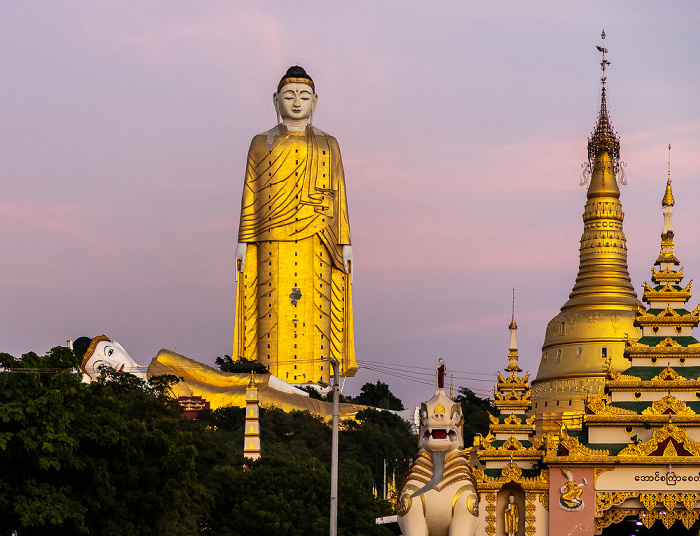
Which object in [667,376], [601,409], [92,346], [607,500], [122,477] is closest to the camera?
[607,500]

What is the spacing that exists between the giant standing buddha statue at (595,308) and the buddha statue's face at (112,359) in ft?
59.7

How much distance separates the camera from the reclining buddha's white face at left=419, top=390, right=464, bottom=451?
23766 millimetres

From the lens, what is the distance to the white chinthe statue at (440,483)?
23516 mm

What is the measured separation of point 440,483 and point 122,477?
6996 mm

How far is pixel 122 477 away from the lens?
27.9 m

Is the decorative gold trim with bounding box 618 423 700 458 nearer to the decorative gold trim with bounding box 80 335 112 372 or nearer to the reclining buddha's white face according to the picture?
the reclining buddha's white face

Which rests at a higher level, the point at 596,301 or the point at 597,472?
the point at 596,301

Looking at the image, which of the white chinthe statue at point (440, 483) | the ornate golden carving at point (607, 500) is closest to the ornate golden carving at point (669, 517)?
the ornate golden carving at point (607, 500)

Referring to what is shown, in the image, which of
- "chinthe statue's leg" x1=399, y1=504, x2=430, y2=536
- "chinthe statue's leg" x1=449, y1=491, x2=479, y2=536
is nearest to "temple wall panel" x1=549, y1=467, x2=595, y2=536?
"chinthe statue's leg" x1=449, y1=491, x2=479, y2=536

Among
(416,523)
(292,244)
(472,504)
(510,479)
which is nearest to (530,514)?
(510,479)

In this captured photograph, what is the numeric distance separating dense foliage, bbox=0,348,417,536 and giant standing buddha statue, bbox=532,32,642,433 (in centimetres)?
1326

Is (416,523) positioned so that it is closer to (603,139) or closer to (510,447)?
(510,447)

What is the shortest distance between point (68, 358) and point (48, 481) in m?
2.24

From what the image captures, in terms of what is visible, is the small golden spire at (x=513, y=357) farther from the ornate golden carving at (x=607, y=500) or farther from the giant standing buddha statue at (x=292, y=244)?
the giant standing buddha statue at (x=292, y=244)
